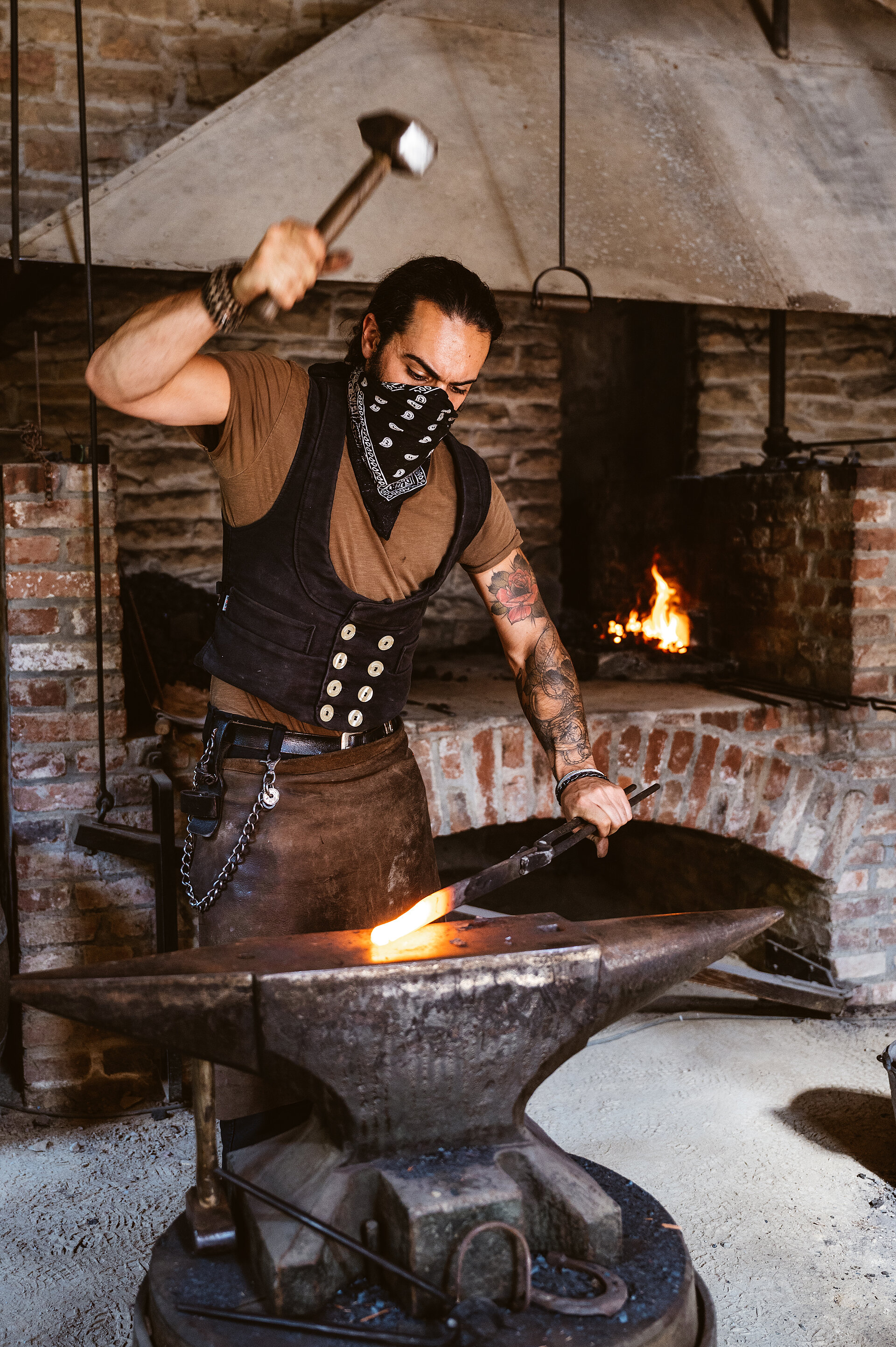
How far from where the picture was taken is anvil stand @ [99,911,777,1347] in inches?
Result: 43.1

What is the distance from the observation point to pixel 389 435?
1.72 metres

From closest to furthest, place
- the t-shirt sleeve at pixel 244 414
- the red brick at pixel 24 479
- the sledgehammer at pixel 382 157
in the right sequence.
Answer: the sledgehammer at pixel 382 157, the t-shirt sleeve at pixel 244 414, the red brick at pixel 24 479

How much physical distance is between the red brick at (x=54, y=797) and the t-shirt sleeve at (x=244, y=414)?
1215 millimetres

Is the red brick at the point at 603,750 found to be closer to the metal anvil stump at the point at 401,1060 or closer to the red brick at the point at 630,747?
the red brick at the point at 630,747

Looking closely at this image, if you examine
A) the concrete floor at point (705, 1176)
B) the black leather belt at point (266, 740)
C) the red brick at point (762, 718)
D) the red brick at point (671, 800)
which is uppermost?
the black leather belt at point (266, 740)

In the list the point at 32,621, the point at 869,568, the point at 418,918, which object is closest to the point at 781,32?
the point at 869,568

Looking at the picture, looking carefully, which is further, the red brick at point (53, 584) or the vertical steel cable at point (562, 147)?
the vertical steel cable at point (562, 147)

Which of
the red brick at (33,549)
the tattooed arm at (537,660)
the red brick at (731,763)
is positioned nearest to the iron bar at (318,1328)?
the tattooed arm at (537,660)

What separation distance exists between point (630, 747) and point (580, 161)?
1.55m

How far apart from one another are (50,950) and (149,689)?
703 mm

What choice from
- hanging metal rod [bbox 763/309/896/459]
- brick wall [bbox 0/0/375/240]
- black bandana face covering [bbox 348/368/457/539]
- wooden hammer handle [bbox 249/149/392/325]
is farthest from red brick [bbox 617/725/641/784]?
brick wall [bbox 0/0/375/240]

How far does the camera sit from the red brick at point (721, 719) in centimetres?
303

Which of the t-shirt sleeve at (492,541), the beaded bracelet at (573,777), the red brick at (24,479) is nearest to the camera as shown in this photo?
the beaded bracelet at (573,777)

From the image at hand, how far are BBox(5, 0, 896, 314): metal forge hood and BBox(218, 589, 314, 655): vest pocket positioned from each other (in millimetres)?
1090
